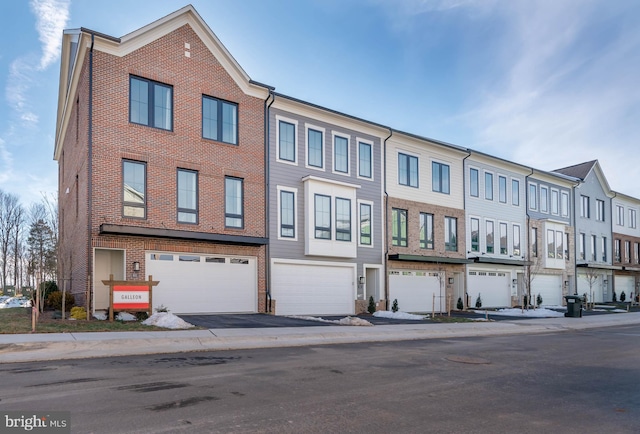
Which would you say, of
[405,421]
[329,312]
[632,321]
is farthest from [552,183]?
[405,421]

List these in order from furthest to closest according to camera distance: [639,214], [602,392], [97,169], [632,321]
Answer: [639,214]
[632,321]
[97,169]
[602,392]

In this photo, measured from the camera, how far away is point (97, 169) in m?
18.4

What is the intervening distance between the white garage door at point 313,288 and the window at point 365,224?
1744 mm

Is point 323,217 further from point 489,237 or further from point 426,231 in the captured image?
point 489,237

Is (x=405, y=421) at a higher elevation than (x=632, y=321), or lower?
higher

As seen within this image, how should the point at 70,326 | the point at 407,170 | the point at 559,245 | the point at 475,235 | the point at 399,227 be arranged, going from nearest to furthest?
the point at 70,326 → the point at 399,227 → the point at 407,170 → the point at 475,235 → the point at 559,245

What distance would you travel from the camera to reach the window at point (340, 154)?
2586cm

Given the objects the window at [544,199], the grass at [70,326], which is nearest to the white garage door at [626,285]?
the window at [544,199]

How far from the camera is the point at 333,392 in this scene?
314 inches

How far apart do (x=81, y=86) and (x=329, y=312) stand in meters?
15.1

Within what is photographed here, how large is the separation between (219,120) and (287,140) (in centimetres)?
361

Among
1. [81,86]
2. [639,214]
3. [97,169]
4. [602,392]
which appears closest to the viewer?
[602,392]

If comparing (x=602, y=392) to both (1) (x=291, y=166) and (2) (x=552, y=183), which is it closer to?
(1) (x=291, y=166)

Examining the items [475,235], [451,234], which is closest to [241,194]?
[451,234]
